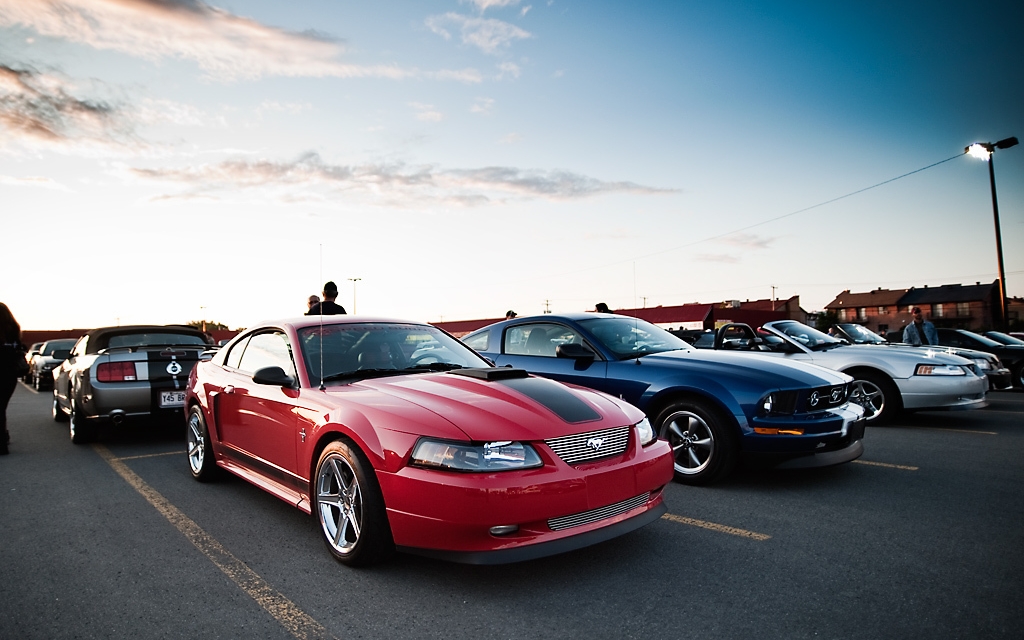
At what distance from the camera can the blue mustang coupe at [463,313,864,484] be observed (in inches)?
198

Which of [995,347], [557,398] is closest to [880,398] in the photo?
[557,398]

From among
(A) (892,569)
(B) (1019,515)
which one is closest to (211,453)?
(A) (892,569)

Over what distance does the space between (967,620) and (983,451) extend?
4931mm

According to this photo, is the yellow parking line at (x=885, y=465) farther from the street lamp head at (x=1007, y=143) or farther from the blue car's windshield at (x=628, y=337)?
the street lamp head at (x=1007, y=143)

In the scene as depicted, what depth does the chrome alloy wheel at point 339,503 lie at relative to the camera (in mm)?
3525

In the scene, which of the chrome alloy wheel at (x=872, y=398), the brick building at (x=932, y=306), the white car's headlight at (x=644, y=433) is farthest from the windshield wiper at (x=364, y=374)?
the brick building at (x=932, y=306)

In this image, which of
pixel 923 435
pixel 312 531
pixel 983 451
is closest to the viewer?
pixel 312 531

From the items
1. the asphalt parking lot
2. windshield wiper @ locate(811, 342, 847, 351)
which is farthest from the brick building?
the asphalt parking lot

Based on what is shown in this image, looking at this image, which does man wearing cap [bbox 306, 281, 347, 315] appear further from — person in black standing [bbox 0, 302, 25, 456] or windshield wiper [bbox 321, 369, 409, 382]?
windshield wiper [bbox 321, 369, 409, 382]

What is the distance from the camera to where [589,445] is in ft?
11.1

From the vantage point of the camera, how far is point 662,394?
18.2 feet

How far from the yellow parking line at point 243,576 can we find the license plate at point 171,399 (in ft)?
8.04

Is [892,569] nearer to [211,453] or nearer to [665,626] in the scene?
[665,626]

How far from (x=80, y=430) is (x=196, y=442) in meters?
3.10
